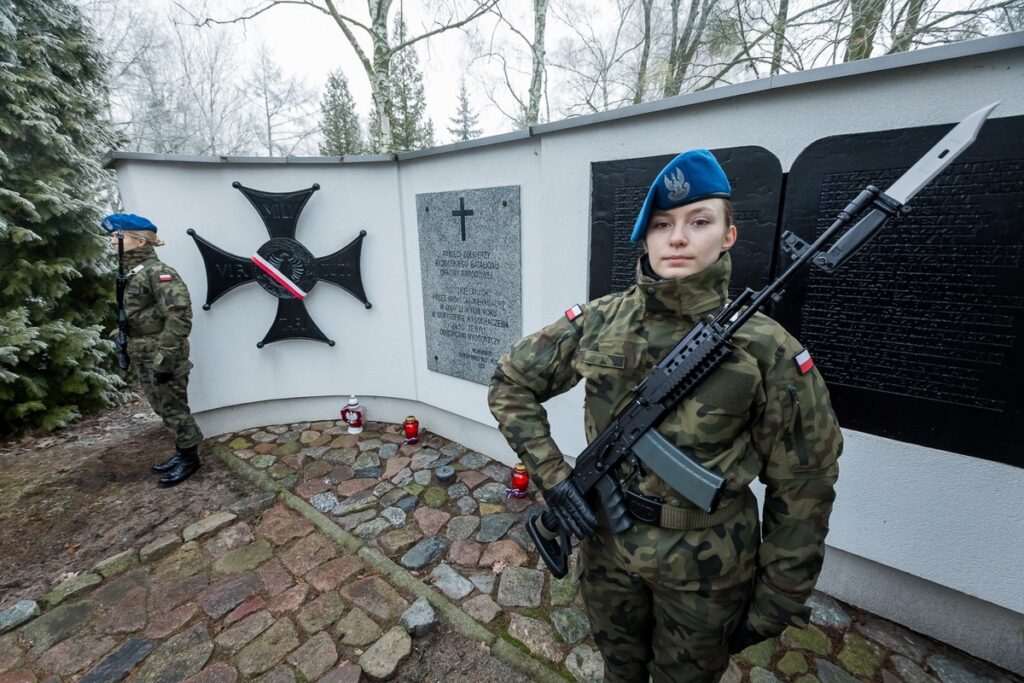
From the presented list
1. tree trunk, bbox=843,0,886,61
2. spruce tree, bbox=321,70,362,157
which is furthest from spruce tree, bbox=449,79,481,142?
tree trunk, bbox=843,0,886,61

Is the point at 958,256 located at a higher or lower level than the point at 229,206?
lower

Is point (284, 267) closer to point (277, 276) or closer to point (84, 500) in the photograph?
point (277, 276)

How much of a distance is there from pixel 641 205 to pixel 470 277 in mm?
1577

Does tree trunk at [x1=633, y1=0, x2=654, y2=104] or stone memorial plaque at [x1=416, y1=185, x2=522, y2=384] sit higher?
tree trunk at [x1=633, y1=0, x2=654, y2=104]

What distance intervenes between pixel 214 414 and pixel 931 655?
18.2 ft

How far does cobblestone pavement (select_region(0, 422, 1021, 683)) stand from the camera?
201cm

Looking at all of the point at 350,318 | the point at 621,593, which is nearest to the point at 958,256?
the point at 621,593

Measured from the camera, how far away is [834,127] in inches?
75.1

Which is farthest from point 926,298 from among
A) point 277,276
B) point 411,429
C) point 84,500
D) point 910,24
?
point 910,24

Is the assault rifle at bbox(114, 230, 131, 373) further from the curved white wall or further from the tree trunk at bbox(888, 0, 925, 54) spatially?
the tree trunk at bbox(888, 0, 925, 54)

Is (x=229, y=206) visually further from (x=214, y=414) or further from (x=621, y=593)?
(x=621, y=593)

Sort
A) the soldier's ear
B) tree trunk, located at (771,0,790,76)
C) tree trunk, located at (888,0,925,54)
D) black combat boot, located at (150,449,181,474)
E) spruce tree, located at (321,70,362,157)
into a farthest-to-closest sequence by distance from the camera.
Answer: spruce tree, located at (321,70,362,157)
tree trunk, located at (771,0,790,76)
tree trunk, located at (888,0,925,54)
black combat boot, located at (150,449,181,474)
the soldier's ear

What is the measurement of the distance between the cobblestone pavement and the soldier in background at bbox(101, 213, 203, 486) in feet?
3.11

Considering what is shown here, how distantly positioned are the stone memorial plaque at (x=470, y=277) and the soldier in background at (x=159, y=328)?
196 cm
